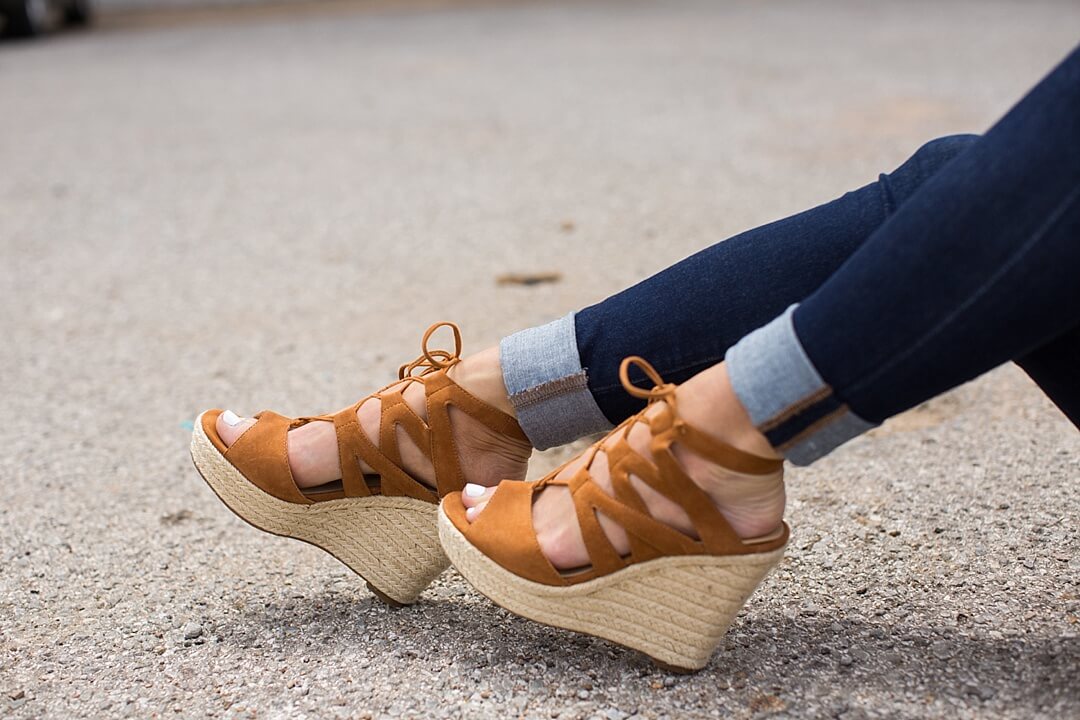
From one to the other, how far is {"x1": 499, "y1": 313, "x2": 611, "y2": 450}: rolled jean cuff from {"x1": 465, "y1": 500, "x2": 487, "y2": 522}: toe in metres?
0.09

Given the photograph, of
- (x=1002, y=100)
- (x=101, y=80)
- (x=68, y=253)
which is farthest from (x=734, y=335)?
(x=101, y=80)

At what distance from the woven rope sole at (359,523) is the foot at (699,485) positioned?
12 centimetres

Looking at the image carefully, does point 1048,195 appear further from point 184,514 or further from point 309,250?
point 309,250

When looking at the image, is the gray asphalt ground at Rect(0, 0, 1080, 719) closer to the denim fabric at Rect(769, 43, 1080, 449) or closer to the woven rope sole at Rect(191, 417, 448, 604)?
the woven rope sole at Rect(191, 417, 448, 604)

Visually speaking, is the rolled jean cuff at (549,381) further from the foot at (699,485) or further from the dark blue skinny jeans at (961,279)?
the dark blue skinny jeans at (961,279)

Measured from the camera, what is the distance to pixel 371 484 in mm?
1241

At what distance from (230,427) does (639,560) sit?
1.57ft

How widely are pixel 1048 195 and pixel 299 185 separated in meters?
2.85

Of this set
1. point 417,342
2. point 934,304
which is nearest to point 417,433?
point 934,304

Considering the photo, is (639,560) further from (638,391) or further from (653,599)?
(638,391)

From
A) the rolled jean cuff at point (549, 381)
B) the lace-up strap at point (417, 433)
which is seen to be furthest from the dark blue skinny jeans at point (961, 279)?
the lace-up strap at point (417, 433)

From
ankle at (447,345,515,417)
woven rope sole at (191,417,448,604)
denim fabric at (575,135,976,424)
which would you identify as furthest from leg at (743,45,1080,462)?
woven rope sole at (191,417,448,604)

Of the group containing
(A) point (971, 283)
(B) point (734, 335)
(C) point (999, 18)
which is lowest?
(C) point (999, 18)

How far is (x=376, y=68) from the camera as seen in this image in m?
5.44
